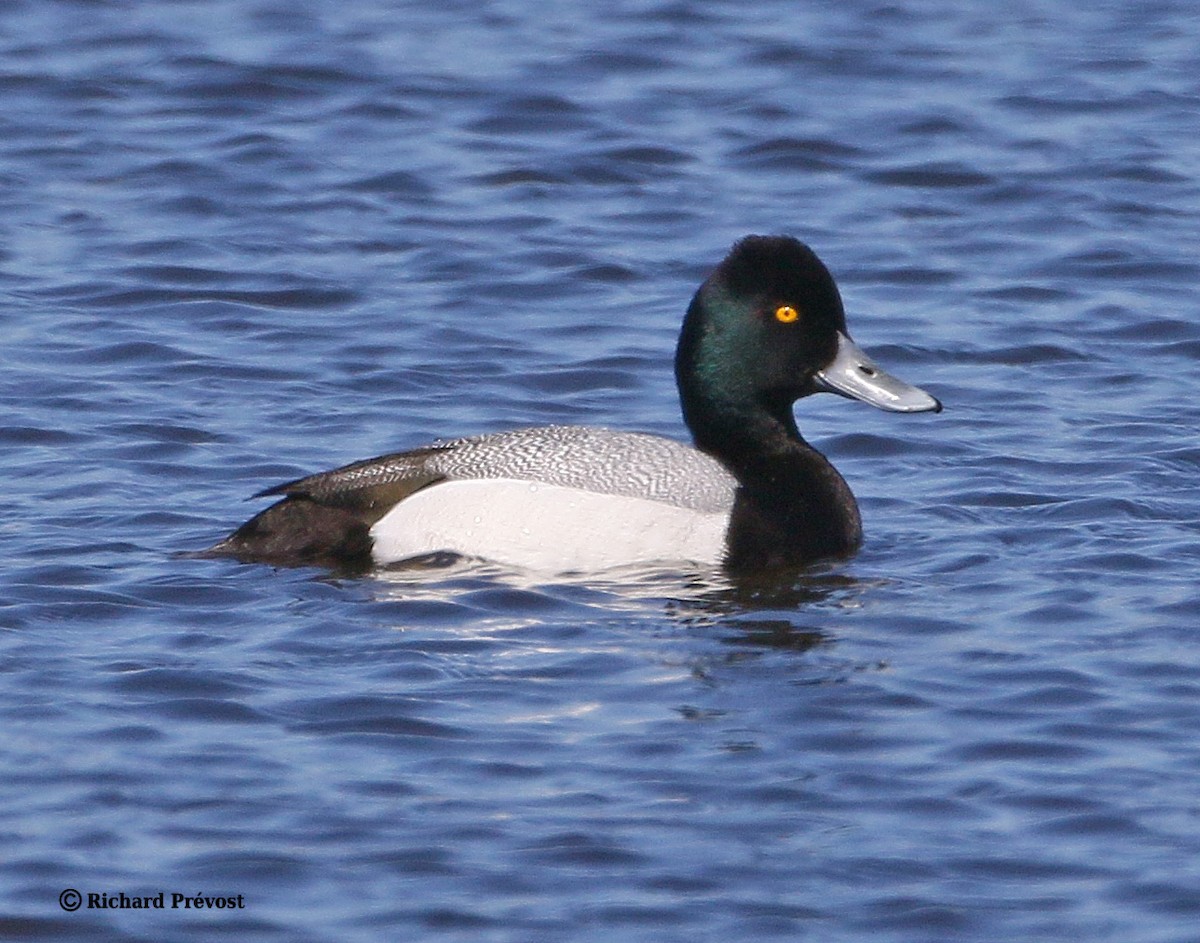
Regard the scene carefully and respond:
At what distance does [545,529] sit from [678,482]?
0.51m

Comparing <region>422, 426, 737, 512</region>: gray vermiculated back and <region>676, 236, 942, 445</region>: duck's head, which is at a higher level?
<region>676, 236, 942, 445</region>: duck's head

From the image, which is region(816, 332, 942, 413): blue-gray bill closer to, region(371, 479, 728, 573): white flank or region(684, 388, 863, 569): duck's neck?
region(684, 388, 863, 569): duck's neck

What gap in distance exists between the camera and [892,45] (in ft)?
48.8

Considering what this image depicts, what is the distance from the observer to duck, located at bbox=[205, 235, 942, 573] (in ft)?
25.5

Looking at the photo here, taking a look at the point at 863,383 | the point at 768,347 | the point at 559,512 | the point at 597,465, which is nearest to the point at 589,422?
the point at 768,347

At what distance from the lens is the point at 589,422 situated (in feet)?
31.6

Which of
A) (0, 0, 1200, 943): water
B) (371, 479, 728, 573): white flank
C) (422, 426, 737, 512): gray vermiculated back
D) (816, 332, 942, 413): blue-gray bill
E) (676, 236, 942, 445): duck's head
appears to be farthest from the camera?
(816, 332, 942, 413): blue-gray bill

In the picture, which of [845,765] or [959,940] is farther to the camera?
[845,765]

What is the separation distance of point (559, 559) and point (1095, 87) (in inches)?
300

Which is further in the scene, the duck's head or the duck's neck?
the duck's head

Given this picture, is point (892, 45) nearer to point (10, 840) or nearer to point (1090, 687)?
point (1090, 687)

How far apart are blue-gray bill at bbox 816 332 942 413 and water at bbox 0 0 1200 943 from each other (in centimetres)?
46

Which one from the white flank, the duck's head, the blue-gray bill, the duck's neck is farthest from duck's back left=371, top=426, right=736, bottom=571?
the blue-gray bill

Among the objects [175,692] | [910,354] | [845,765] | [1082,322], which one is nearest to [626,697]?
[845,765]
